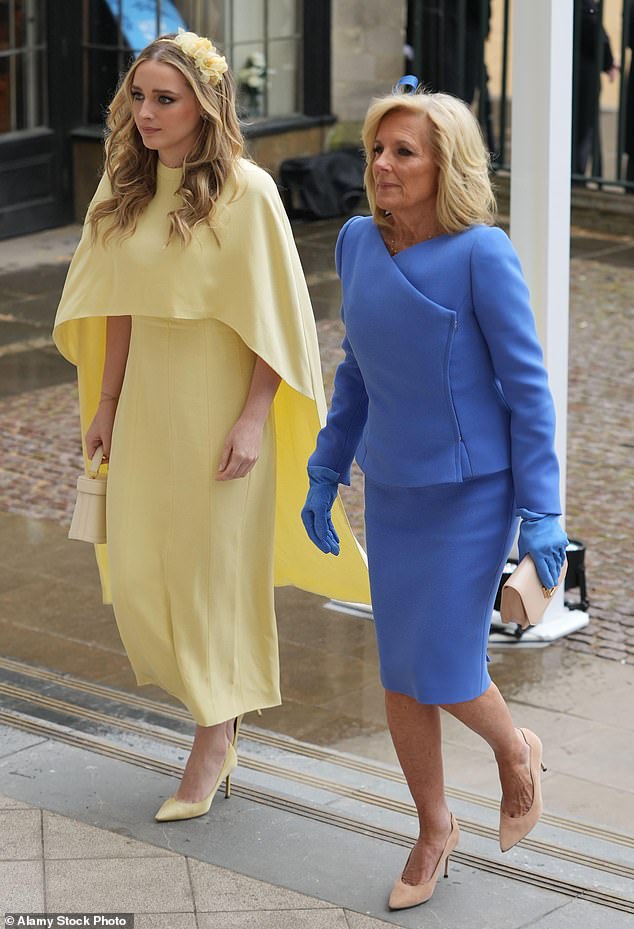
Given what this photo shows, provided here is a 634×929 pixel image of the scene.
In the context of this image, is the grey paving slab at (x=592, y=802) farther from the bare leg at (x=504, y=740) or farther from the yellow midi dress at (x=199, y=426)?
the yellow midi dress at (x=199, y=426)

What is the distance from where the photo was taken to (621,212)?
13594 mm

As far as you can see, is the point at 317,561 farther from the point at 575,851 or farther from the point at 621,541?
the point at 621,541

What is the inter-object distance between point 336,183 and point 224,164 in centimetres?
1008

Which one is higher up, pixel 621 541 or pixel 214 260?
pixel 214 260

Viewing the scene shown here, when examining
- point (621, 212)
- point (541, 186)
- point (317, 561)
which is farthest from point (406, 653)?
point (621, 212)

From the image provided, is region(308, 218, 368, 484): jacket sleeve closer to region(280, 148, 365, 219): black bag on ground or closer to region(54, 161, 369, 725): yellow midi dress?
region(54, 161, 369, 725): yellow midi dress

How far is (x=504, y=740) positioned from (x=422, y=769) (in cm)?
21

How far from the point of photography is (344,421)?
13.1 feet

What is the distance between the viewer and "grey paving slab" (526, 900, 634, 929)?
3758 mm

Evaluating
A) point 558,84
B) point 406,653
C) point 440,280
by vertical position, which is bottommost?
point 406,653

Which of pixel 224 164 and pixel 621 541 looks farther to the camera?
pixel 621 541

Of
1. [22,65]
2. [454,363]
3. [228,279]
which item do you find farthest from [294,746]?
[22,65]

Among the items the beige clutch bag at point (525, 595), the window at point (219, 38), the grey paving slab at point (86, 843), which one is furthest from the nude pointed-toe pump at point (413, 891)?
the window at point (219, 38)

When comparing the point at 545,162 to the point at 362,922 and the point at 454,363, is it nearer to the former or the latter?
the point at 454,363
